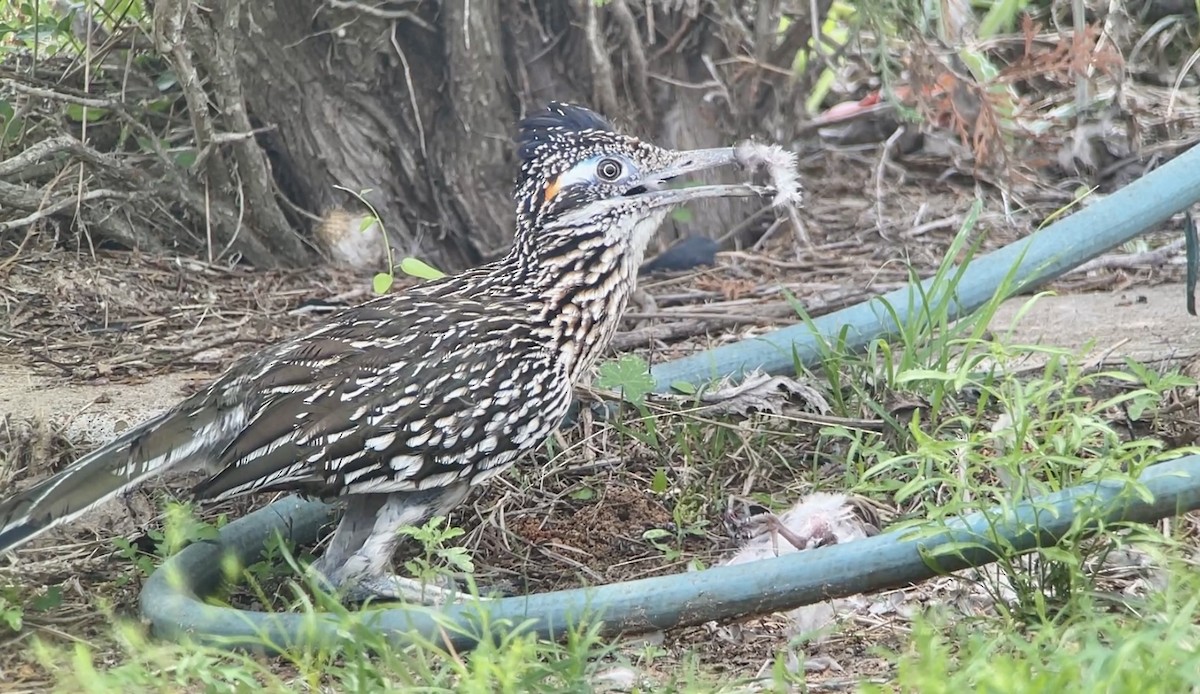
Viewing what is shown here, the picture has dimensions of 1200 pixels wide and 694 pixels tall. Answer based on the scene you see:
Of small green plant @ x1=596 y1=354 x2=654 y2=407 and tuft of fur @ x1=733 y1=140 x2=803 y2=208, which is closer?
small green plant @ x1=596 y1=354 x2=654 y2=407

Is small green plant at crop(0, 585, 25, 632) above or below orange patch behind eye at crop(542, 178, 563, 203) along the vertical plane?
below

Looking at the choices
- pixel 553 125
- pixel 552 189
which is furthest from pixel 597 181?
pixel 553 125

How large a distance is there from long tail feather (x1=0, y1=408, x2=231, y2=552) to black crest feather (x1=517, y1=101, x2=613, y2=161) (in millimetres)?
1375

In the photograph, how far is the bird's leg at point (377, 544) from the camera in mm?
4223

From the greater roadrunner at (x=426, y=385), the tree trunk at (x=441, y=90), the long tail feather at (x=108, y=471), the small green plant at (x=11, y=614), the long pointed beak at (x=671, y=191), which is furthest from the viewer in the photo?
the tree trunk at (x=441, y=90)

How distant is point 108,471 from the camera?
4145 millimetres

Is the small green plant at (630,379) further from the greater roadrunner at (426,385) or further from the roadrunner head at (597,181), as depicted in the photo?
the roadrunner head at (597,181)

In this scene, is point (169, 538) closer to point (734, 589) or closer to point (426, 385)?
point (426, 385)

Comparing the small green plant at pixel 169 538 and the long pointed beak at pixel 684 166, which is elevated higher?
the long pointed beak at pixel 684 166

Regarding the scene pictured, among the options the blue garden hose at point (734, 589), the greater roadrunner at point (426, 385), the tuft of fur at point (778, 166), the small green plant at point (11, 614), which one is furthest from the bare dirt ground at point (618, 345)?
the tuft of fur at point (778, 166)

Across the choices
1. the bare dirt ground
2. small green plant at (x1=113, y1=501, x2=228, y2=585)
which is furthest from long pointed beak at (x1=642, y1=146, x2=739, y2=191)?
small green plant at (x1=113, y1=501, x2=228, y2=585)

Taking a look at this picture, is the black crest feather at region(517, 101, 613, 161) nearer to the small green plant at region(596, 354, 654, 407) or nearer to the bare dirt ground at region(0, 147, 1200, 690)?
the small green plant at region(596, 354, 654, 407)

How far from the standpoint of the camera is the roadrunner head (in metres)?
4.71

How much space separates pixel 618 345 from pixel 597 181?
3.99 feet
